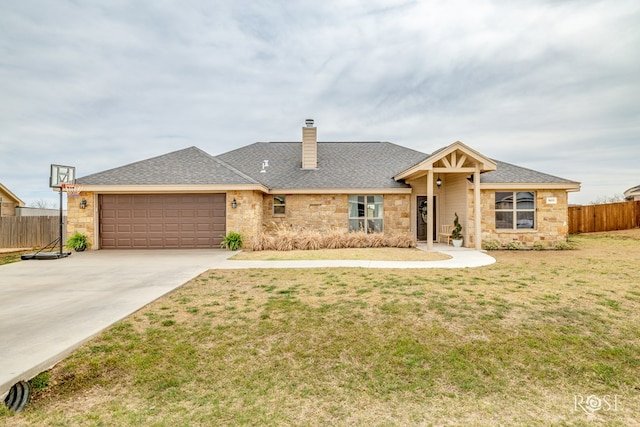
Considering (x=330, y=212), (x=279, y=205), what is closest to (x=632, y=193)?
(x=330, y=212)

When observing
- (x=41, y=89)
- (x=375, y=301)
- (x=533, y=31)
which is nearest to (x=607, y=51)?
(x=533, y=31)

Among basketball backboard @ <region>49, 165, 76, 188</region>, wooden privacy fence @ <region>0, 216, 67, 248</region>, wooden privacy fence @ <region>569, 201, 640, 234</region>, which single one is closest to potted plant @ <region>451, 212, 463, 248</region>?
wooden privacy fence @ <region>569, 201, 640, 234</region>

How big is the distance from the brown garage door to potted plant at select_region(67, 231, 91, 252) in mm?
614

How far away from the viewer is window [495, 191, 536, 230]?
46.2 ft

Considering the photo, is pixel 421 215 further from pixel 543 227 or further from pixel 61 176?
pixel 61 176

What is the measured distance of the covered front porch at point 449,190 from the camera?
1252 cm

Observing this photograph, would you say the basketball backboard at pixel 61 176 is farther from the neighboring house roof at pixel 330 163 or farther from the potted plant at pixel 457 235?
the potted plant at pixel 457 235

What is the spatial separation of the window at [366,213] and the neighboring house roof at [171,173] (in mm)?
4834

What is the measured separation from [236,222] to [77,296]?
757 cm

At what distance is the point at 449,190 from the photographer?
51.1 feet

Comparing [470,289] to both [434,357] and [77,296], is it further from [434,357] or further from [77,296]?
[77,296]

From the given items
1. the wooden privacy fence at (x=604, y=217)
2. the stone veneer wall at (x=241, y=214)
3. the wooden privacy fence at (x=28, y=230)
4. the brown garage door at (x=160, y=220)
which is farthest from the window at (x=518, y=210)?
the wooden privacy fence at (x=28, y=230)

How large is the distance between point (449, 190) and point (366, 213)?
4.07 m

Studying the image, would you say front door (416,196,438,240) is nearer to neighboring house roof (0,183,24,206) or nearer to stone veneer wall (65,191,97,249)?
stone veneer wall (65,191,97,249)
